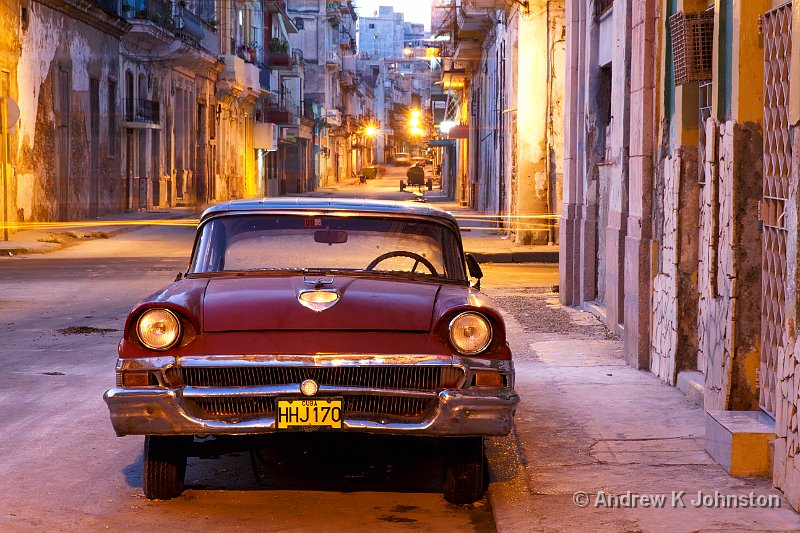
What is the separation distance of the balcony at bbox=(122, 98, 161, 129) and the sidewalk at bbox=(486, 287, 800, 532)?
2847 centimetres

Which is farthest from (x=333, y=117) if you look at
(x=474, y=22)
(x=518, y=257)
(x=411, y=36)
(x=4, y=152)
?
(x=411, y=36)

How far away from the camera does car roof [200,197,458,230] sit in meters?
6.68

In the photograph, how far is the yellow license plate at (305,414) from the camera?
5.45m

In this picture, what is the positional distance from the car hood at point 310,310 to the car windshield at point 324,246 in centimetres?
51

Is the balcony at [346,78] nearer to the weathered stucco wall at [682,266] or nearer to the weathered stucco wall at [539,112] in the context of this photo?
the weathered stucco wall at [539,112]

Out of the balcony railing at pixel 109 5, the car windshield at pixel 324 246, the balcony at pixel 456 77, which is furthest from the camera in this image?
the balcony at pixel 456 77

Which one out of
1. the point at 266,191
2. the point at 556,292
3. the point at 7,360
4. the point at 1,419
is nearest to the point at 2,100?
Answer: the point at 556,292

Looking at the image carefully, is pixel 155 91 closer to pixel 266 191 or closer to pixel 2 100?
pixel 2 100

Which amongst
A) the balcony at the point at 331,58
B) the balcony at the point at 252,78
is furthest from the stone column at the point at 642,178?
the balcony at the point at 331,58

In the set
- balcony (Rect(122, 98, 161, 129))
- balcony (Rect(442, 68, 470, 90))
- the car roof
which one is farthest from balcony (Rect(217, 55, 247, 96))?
the car roof

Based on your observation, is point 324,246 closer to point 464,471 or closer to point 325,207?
point 325,207

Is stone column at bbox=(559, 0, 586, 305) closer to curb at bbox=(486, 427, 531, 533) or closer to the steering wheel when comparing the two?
curb at bbox=(486, 427, 531, 533)

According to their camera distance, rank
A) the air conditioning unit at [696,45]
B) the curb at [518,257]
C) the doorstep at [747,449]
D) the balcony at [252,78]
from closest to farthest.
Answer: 1. the doorstep at [747,449]
2. the air conditioning unit at [696,45]
3. the curb at [518,257]
4. the balcony at [252,78]

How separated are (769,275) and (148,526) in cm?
323
